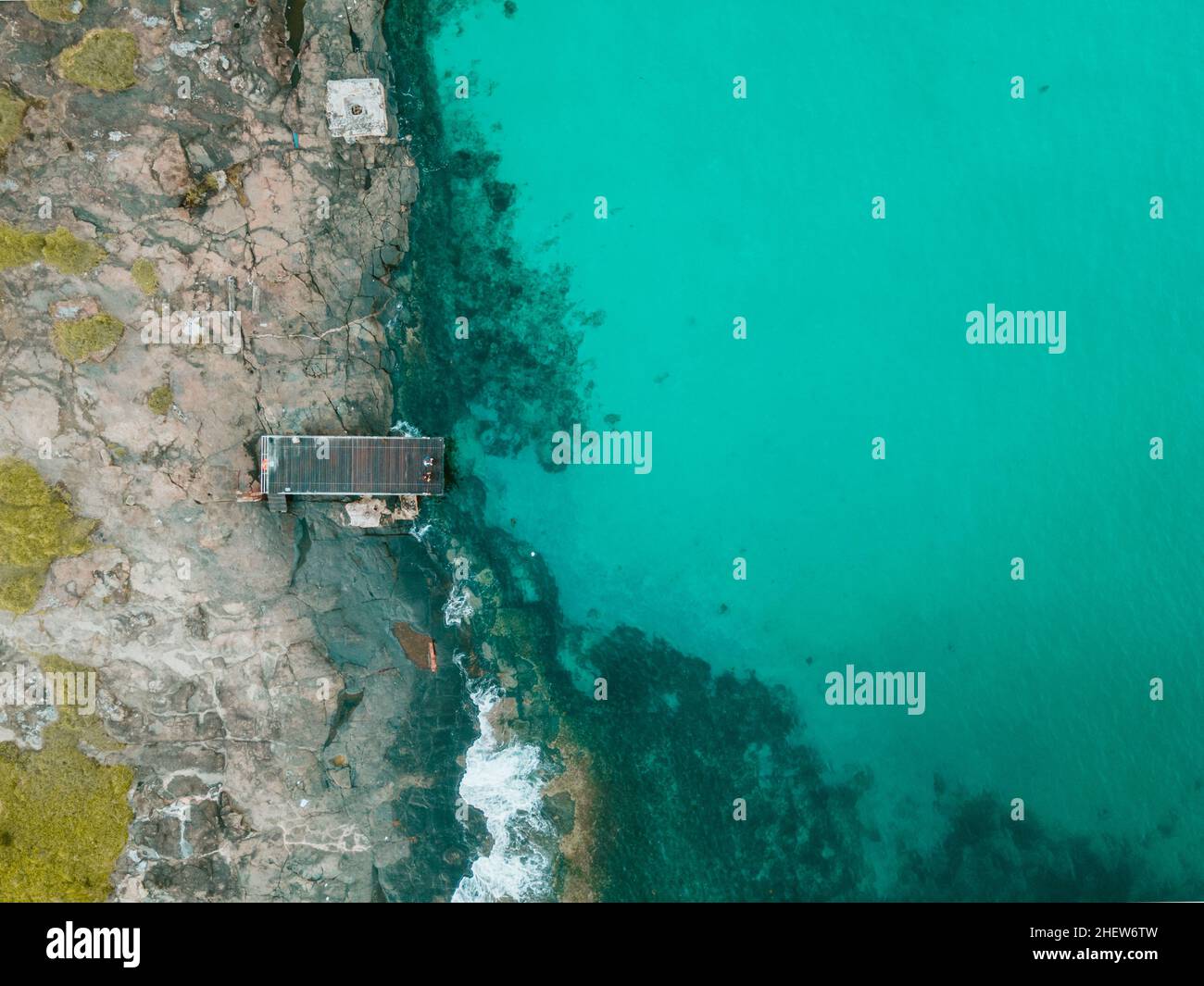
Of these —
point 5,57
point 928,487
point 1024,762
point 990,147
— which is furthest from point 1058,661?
point 5,57

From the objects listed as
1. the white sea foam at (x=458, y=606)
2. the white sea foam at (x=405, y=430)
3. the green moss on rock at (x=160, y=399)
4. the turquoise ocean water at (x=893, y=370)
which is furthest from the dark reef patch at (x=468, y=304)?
the green moss on rock at (x=160, y=399)

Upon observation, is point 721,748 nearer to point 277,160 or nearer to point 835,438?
point 835,438

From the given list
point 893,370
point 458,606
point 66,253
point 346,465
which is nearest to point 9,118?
point 66,253

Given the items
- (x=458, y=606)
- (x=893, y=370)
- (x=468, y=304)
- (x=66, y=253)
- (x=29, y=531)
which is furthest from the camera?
(x=893, y=370)

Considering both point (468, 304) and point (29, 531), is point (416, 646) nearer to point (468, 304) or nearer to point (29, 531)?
point (468, 304)

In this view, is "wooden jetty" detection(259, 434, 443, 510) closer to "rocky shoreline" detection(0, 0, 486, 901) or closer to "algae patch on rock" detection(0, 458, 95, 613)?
"rocky shoreline" detection(0, 0, 486, 901)

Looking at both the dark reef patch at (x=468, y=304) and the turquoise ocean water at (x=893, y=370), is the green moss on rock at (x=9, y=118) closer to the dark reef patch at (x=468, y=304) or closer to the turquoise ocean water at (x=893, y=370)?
the dark reef patch at (x=468, y=304)
